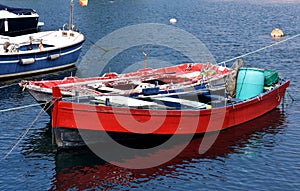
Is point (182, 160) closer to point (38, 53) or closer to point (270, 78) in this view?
point (270, 78)

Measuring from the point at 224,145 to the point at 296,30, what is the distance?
48.1 meters

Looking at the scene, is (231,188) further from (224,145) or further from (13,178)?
(13,178)

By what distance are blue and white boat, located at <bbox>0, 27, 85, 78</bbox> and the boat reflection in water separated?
65.0 feet

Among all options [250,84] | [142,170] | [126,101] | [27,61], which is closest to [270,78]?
[250,84]

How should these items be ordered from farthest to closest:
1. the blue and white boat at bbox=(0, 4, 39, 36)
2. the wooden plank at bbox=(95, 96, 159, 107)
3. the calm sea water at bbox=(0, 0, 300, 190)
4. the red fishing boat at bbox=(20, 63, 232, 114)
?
1. the blue and white boat at bbox=(0, 4, 39, 36)
2. the red fishing boat at bbox=(20, 63, 232, 114)
3. the wooden plank at bbox=(95, 96, 159, 107)
4. the calm sea water at bbox=(0, 0, 300, 190)

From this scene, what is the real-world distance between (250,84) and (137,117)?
10.2 m

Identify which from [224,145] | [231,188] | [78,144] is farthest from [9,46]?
[231,188]

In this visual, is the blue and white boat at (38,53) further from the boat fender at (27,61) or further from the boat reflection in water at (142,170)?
the boat reflection in water at (142,170)

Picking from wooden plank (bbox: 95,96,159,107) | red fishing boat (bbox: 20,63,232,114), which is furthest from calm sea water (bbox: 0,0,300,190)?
wooden plank (bbox: 95,96,159,107)

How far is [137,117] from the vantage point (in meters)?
30.1

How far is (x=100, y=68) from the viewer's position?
54250mm

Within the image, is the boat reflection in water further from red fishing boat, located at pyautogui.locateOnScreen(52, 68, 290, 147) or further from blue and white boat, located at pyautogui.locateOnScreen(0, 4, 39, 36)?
blue and white boat, located at pyautogui.locateOnScreen(0, 4, 39, 36)

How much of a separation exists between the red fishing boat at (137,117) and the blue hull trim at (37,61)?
18.6 metres

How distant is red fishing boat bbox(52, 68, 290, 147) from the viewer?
97.0 ft
